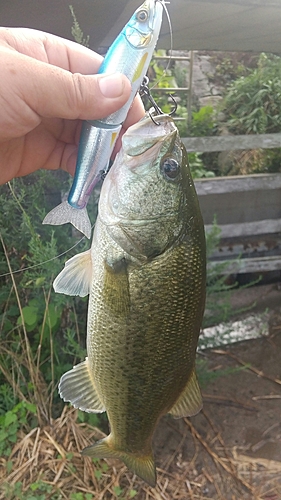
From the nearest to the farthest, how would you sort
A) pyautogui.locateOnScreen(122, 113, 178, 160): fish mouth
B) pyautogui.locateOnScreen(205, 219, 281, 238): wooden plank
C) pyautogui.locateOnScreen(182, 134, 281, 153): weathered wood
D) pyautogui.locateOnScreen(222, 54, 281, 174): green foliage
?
1. pyautogui.locateOnScreen(122, 113, 178, 160): fish mouth
2. pyautogui.locateOnScreen(182, 134, 281, 153): weathered wood
3. pyautogui.locateOnScreen(205, 219, 281, 238): wooden plank
4. pyautogui.locateOnScreen(222, 54, 281, 174): green foliage

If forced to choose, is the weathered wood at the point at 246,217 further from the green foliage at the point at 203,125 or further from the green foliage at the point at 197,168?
the green foliage at the point at 203,125

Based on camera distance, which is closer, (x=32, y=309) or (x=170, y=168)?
(x=170, y=168)

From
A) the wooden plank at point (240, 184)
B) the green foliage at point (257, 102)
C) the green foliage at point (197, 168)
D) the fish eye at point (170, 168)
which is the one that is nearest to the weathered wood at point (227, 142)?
the wooden plank at point (240, 184)

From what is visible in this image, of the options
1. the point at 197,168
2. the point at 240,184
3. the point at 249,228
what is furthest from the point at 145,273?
the point at 197,168

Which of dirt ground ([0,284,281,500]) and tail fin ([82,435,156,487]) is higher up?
tail fin ([82,435,156,487])

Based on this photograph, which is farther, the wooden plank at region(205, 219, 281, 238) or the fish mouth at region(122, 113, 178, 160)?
the wooden plank at region(205, 219, 281, 238)

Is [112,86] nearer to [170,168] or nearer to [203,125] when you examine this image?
[170,168]

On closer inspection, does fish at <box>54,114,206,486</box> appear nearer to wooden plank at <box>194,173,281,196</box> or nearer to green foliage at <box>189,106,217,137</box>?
wooden plank at <box>194,173,281,196</box>

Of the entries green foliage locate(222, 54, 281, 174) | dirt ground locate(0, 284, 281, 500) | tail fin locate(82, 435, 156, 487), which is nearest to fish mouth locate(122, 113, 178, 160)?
tail fin locate(82, 435, 156, 487)
